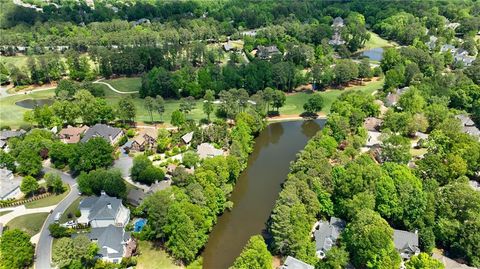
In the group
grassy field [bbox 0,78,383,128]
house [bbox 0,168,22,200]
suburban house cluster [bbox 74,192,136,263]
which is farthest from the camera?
grassy field [bbox 0,78,383,128]

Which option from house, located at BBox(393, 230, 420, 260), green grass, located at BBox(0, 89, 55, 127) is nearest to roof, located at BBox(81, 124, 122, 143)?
green grass, located at BBox(0, 89, 55, 127)

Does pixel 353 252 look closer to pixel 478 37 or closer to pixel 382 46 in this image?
pixel 382 46

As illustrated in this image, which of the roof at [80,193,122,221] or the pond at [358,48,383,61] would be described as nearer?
the roof at [80,193,122,221]

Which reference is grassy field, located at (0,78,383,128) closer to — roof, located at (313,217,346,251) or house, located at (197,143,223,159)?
house, located at (197,143,223,159)

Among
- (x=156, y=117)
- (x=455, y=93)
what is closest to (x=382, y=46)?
(x=455, y=93)

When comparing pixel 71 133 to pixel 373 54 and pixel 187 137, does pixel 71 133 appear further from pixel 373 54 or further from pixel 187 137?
pixel 373 54

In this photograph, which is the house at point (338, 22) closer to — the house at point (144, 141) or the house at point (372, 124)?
the house at point (372, 124)
